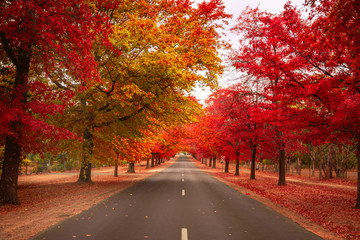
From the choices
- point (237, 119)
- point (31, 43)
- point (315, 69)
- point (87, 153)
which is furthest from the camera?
point (237, 119)

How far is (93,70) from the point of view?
978 cm

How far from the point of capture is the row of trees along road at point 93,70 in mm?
8141

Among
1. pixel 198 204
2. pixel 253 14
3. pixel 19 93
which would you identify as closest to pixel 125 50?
pixel 19 93

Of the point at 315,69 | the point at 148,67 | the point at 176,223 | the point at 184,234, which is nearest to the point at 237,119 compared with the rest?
the point at 315,69

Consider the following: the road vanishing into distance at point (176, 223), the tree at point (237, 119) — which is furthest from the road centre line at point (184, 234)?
the tree at point (237, 119)

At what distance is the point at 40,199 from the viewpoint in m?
11.2

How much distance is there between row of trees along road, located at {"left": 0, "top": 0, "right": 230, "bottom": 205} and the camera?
814 cm

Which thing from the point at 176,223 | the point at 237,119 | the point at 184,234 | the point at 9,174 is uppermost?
the point at 237,119

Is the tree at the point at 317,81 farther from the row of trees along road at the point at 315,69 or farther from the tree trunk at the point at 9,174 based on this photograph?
the tree trunk at the point at 9,174

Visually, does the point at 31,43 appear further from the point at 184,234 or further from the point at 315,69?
the point at 315,69

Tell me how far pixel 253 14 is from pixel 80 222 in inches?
652

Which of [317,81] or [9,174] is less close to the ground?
[317,81]

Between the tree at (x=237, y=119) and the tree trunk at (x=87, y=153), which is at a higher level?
the tree at (x=237, y=119)

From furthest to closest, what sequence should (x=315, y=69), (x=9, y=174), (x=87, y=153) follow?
(x=87, y=153) → (x=315, y=69) → (x=9, y=174)
